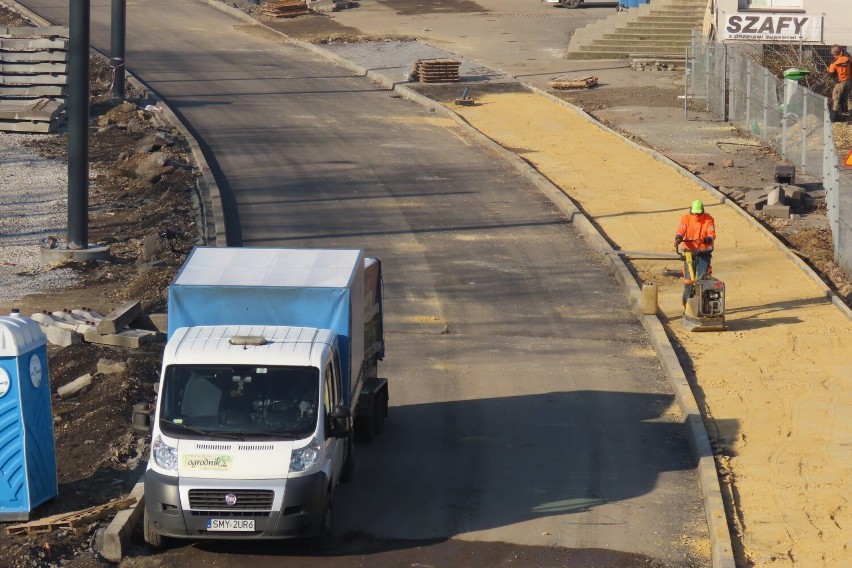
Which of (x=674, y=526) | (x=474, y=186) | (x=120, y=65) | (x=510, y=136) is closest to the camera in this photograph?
(x=674, y=526)

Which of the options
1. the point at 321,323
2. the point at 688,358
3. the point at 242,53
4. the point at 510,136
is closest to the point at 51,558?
the point at 321,323

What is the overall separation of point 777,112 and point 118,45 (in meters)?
18.7

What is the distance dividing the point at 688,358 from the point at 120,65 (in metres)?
24.6

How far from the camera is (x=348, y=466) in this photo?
1430 centimetres

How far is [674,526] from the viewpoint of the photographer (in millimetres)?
13492

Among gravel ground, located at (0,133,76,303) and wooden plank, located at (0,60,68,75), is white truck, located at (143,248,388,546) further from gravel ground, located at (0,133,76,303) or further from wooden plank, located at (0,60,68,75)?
wooden plank, located at (0,60,68,75)

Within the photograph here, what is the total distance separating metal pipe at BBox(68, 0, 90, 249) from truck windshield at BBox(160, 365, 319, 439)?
40.4ft

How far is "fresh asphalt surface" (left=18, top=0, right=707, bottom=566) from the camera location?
13.5m

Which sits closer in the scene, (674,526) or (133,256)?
(674,526)

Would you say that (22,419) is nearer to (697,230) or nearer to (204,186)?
(697,230)

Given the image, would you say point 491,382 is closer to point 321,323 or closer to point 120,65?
point 321,323

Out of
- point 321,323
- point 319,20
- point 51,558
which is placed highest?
point 319,20

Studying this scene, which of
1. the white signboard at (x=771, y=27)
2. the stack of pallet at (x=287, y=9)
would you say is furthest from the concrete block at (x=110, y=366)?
the stack of pallet at (x=287, y=9)

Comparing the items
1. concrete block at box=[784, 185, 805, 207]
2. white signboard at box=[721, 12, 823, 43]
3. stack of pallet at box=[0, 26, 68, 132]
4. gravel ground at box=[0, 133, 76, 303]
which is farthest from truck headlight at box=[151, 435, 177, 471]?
white signboard at box=[721, 12, 823, 43]
